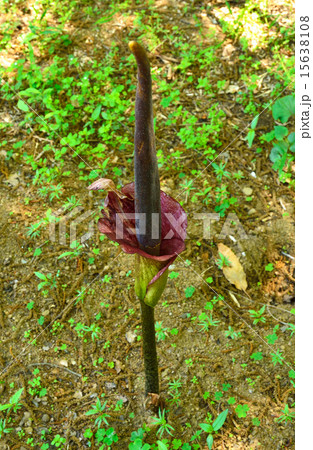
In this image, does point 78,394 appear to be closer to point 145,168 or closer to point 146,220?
point 146,220

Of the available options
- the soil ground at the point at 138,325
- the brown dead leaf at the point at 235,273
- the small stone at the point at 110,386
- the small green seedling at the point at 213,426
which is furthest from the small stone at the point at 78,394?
the brown dead leaf at the point at 235,273

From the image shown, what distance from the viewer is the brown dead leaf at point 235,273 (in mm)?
2541

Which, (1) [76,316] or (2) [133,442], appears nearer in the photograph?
(2) [133,442]

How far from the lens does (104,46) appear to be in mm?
3678

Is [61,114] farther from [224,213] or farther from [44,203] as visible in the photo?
[224,213]

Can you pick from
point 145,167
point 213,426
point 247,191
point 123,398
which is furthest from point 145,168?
point 247,191

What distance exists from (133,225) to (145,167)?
0.30m

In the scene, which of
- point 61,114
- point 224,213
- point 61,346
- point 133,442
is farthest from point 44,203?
point 133,442

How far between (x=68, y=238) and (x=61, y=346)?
0.71 m

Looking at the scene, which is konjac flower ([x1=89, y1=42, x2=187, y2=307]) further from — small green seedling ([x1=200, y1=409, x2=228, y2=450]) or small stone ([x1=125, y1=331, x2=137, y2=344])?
small stone ([x1=125, y1=331, x2=137, y2=344])

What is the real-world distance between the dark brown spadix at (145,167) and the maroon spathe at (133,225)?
59mm

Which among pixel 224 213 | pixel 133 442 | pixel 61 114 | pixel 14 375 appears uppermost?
pixel 61 114

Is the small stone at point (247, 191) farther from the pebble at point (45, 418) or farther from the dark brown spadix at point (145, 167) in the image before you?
the pebble at point (45, 418)

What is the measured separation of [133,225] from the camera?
59.6 inches
